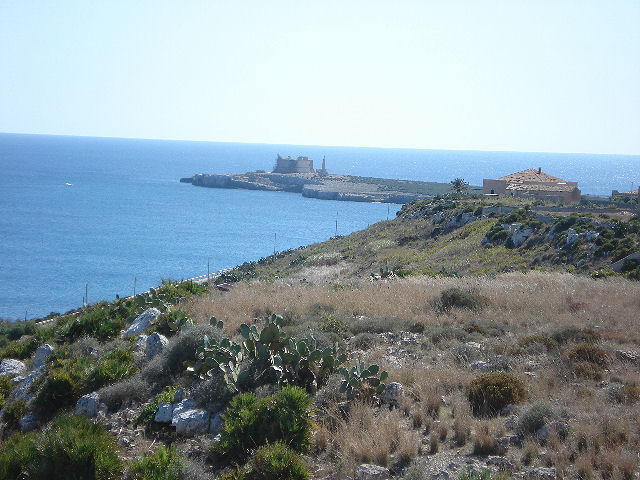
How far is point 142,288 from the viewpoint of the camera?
4847cm

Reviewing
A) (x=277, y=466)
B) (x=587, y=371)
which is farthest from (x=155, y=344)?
(x=587, y=371)

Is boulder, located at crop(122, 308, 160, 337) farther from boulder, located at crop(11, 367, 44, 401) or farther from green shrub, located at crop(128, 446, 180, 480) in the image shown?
green shrub, located at crop(128, 446, 180, 480)

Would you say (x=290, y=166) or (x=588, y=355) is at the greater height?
(x=290, y=166)

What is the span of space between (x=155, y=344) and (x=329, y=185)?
442ft

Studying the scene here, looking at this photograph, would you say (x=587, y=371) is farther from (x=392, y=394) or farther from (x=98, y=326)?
(x=98, y=326)

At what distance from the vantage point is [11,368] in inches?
453

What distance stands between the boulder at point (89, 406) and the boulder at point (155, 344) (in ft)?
4.77

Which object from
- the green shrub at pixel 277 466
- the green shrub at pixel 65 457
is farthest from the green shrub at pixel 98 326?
the green shrub at pixel 277 466

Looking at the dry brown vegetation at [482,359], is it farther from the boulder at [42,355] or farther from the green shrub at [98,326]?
the boulder at [42,355]

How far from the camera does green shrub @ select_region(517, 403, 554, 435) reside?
634cm

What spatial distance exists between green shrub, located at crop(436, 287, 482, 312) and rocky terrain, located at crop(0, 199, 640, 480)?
5 cm

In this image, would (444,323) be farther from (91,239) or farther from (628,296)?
(91,239)

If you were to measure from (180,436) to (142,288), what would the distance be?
43.7 m

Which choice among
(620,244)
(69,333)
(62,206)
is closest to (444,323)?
(69,333)
